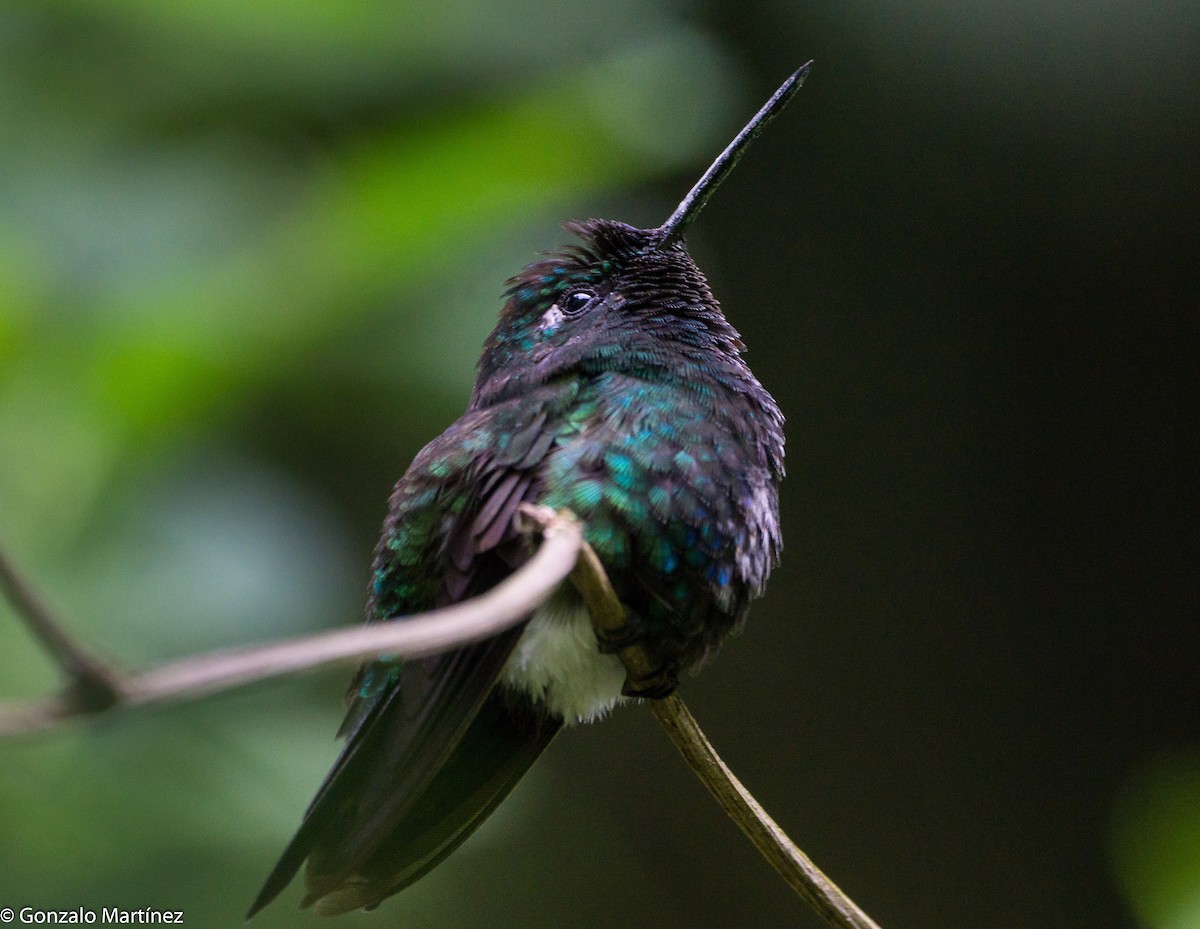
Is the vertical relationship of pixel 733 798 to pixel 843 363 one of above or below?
above

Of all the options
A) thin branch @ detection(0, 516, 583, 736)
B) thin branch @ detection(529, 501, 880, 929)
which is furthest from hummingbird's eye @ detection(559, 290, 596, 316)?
thin branch @ detection(0, 516, 583, 736)

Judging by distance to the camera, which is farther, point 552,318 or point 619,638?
point 552,318

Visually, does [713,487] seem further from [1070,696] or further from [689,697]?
[1070,696]

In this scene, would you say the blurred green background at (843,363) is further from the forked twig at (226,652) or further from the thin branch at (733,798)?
the forked twig at (226,652)

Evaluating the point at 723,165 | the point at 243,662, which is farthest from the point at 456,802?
A: the point at 243,662

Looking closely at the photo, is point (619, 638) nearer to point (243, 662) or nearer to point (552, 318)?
point (552, 318)

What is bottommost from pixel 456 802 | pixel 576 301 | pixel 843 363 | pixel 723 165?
pixel 843 363

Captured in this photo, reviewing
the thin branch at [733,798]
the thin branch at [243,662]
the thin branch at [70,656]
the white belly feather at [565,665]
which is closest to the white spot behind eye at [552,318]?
the white belly feather at [565,665]
